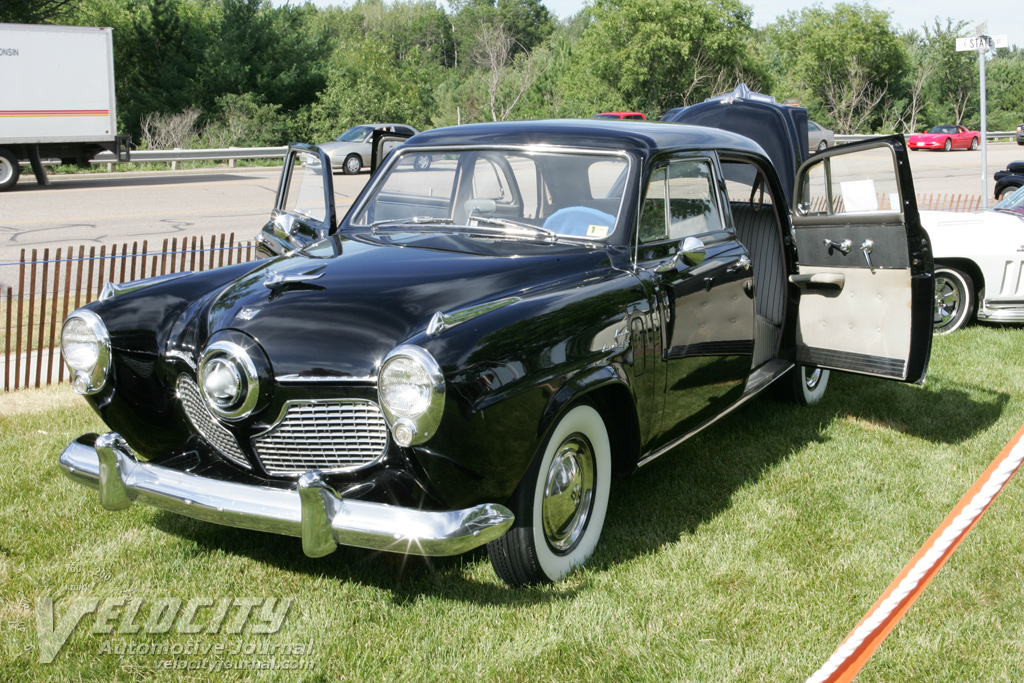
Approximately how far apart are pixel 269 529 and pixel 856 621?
2.28 meters

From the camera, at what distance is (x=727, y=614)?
3576 millimetres

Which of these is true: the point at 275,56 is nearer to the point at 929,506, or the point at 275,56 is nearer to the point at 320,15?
the point at 929,506

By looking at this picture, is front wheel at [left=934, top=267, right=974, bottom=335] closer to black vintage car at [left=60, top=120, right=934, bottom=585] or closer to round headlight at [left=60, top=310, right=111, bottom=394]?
black vintage car at [left=60, top=120, right=934, bottom=585]

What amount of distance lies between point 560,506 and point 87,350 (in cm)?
212

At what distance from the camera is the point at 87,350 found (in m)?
3.87

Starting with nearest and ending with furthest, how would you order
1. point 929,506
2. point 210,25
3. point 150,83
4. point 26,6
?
1. point 929,506
2. point 26,6
3. point 150,83
4. point 210,25

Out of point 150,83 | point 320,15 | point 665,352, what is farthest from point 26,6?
point 320,15

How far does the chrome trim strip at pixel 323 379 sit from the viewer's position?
3.20m

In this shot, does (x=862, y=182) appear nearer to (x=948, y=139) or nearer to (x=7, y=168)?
(x=7, y=168)

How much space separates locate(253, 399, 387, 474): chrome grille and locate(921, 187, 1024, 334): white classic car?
22.2ft

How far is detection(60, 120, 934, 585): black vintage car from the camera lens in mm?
3160

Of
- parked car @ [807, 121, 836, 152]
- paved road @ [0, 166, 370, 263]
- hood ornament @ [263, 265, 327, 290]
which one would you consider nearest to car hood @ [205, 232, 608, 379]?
hood ornament @ [263, 265, 327, 290]

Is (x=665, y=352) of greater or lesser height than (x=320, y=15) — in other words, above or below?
below

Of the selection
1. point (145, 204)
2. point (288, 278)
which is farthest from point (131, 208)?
point (288, 278)
